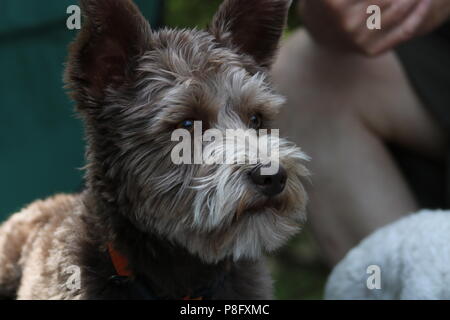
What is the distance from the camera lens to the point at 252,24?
A: 2.36 m

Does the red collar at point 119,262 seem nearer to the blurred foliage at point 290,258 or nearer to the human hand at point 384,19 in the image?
the human hand at point 384,19

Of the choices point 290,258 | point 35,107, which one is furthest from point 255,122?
point 290,258

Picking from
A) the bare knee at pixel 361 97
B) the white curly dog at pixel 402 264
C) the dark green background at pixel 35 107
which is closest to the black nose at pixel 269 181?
the white curly dog at pixel 402 264

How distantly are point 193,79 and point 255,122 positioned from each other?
0.96ft

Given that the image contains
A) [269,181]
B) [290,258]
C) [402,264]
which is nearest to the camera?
[269,181]

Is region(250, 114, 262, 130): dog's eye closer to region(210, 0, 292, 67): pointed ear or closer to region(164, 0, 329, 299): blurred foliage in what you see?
region(210, 0, 292, 67): pointed ear

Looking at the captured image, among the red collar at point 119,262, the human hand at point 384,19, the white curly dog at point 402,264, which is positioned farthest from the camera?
the human hand at point 384,19

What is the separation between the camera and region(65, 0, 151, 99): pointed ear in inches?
81.5

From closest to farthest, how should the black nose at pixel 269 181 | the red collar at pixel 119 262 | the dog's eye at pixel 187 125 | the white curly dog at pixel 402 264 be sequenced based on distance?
1. the black nose at pixel 269 181
2. the dog's eye at pixel 187 125
3. the red collar at pixel 119 262
4. the white curly dog at pixel 402 264

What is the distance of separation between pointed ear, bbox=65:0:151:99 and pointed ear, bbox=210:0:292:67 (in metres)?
0.27

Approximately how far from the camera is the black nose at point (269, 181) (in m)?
2.06

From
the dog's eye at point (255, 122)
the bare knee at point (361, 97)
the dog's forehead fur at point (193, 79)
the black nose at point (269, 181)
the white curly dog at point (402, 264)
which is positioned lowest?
the white curly dog at point (402, 264)

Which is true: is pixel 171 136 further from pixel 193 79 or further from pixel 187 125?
pixel 193 79
